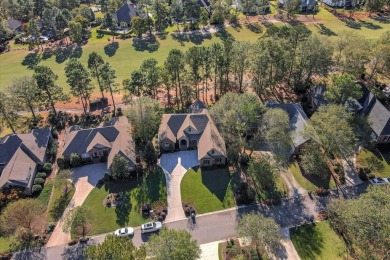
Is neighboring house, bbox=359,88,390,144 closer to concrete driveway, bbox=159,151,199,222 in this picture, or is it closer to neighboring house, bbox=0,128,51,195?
concrete driveway, bbox=159,151,199,222

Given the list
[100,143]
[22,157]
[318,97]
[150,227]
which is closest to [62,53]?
[22,157]

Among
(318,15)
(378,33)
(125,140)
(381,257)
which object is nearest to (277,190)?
(381,257)

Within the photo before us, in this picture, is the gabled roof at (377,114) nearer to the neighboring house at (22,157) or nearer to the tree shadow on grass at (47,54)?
the neighboring house at (22,157)

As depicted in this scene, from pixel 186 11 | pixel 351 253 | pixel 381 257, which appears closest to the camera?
Answer: pixel 381 257

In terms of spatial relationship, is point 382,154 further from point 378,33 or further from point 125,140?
point 378,33

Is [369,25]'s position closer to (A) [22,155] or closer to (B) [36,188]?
(A) [22,155]

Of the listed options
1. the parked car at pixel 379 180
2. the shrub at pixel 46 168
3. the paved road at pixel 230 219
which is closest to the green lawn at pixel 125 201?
the paved road at pixel 230 219
